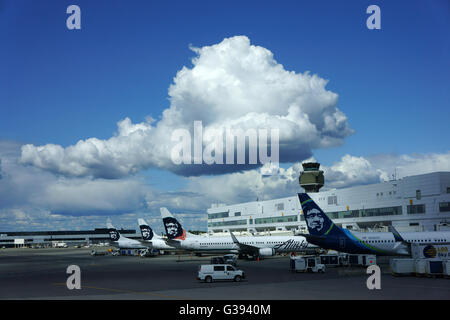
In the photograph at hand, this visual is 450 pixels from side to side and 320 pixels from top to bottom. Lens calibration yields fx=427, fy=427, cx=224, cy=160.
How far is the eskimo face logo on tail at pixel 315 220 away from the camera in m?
56.8

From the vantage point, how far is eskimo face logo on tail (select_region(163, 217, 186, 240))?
3413 inches

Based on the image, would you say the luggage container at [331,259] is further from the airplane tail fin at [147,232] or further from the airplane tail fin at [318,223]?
the airplane tail fin at [147,232]

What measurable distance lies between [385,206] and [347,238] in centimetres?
5822

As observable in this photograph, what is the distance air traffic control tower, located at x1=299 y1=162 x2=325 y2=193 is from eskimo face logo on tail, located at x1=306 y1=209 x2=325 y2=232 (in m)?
128

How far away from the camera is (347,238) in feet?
186

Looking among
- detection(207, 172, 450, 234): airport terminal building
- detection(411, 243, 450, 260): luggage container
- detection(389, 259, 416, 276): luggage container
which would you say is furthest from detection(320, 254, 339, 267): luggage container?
detection(207, 172, 450, 234): airport terminal building

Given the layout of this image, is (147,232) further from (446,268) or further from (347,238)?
(446,268)

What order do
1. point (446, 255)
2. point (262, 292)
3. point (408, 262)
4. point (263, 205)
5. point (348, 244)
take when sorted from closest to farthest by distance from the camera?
1. point (262, 292)
2. point (408, 262)
3. point (446, 255)
4. point (348, 244)
5. point (263, 205)

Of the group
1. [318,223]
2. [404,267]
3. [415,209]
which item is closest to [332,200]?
[415,209]

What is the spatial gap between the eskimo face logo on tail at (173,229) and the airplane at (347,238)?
35525mm
